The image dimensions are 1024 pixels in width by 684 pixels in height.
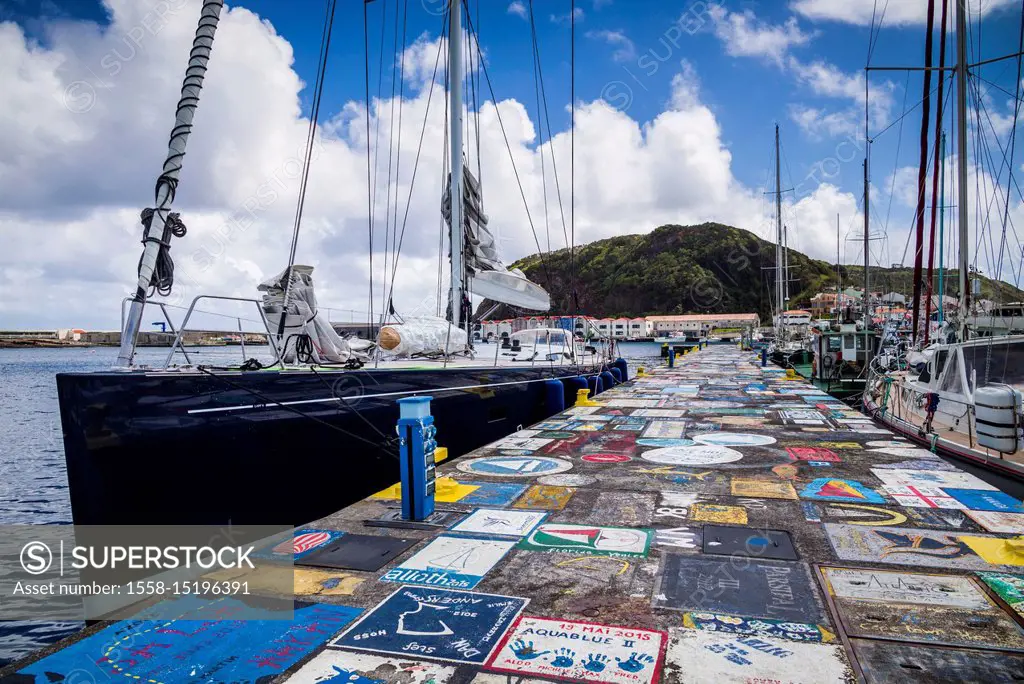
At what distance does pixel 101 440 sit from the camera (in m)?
5.02

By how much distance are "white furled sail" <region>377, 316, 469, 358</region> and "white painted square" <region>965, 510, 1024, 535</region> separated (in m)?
7.71

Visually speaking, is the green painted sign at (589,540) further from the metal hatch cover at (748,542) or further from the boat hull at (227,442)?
the boat hull at (227,442)

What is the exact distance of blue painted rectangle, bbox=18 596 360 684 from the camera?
3055mm

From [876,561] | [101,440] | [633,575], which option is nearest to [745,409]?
[876,561]

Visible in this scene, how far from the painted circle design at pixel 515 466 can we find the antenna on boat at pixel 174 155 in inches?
170

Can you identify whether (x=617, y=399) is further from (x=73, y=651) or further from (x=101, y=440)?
(x=73, y=651)

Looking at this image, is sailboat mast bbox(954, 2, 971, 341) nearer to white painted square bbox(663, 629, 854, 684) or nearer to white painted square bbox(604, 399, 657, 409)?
white painted square bbox(604, 399, 657, 409)

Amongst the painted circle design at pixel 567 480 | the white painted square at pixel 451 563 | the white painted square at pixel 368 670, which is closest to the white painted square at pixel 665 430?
the painted circle design at pixel 567 480

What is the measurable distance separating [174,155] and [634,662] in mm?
6654

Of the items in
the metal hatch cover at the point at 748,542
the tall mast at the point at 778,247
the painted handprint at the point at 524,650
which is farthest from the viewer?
the tall mast at the point at 778,247

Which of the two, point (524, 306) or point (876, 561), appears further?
point (524, 306)

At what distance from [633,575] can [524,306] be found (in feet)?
33.7

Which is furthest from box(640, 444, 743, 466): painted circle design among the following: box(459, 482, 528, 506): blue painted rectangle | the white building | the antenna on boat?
the white building

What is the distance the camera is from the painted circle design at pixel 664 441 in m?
9.67
